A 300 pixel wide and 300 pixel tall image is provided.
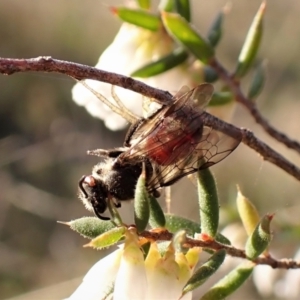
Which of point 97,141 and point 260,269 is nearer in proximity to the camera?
point 260,269

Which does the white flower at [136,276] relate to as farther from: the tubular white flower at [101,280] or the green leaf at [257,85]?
the green leaf at [257,85]

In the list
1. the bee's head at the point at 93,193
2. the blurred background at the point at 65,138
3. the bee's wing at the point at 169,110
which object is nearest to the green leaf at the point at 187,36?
the bee's wing at the point at 169,110

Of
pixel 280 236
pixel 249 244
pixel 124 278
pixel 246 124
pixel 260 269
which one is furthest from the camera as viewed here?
pixel 246 124

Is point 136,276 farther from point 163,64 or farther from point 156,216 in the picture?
point 163,64

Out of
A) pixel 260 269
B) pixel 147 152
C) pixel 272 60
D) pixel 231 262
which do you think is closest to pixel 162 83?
pixel 147 152

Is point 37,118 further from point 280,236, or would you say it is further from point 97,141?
point 280,236

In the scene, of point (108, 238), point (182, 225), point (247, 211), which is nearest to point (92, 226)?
point (108, 238)

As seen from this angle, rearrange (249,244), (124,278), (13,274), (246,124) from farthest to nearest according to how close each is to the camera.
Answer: (246,124) → (13,274) → (249,244) → (124,278)
